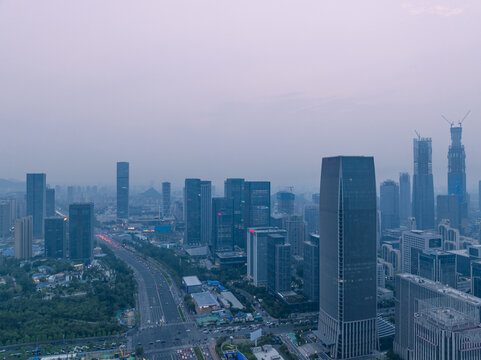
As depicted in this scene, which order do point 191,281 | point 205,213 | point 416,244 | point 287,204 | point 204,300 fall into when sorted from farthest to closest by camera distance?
point 287,204, point 205,213, point 191,281, point 416,244, point 204,300

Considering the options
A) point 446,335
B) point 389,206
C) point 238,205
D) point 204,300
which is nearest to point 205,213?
point 238,205

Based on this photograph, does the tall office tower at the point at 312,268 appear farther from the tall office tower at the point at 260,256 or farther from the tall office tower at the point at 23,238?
the tall office tower at the point at 23,238

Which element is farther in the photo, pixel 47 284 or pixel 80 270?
pixel 80 270

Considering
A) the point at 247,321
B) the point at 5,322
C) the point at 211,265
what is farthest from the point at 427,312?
the point at 211,265

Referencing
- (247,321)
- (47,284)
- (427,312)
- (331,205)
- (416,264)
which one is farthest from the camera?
(47,284)

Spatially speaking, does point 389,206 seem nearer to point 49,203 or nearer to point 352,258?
point 352,258

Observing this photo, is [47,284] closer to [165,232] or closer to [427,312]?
[165,232]

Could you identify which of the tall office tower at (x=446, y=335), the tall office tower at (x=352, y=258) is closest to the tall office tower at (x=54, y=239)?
the tall office tower at (x=352, y=258)
